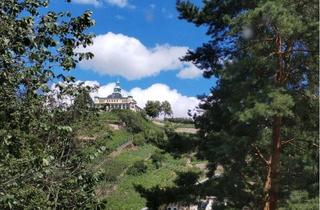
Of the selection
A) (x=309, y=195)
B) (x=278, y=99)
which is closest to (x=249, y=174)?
(x=309, y=195)

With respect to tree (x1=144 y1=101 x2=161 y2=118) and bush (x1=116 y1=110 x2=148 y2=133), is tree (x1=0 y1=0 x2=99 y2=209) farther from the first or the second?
tree (x1=144 y1=101 x2=161 y2=118)

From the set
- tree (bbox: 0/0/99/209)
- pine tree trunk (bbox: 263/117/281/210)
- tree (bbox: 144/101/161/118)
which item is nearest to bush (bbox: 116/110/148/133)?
tree (bbox: 144/101/161/118)

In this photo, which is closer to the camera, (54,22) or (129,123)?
(54,22)

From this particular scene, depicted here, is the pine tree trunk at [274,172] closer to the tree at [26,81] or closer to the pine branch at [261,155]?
the pine branch at [261,155]

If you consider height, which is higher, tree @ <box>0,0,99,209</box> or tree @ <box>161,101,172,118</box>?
tree @ <box>161,101,172,118</box>

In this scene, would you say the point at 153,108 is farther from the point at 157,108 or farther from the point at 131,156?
the point at 131,156

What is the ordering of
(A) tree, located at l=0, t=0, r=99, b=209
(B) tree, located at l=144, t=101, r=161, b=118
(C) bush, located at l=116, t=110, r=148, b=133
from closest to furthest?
(A) tree, located at l=0, t=0, r=99, b=209 < (C) bush, located at l=116, t=110, r=148, b=133 < (B) tree, located at l=144, t=101, r=161, b=118

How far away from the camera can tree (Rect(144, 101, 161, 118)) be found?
11969 centimetres

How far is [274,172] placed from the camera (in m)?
14.3

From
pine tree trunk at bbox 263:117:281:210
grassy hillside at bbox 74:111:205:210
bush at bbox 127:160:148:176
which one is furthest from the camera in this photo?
bush at bbox 127:160:148:176

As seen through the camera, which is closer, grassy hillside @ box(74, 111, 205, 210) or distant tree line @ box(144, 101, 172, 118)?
grassy hillside @ box(74, 111, 205, 210)

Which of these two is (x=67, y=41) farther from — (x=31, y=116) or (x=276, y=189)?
(x=276, y=189)

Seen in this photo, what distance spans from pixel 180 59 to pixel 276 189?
6798 millimetres

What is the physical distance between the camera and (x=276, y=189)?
13.8 meters
